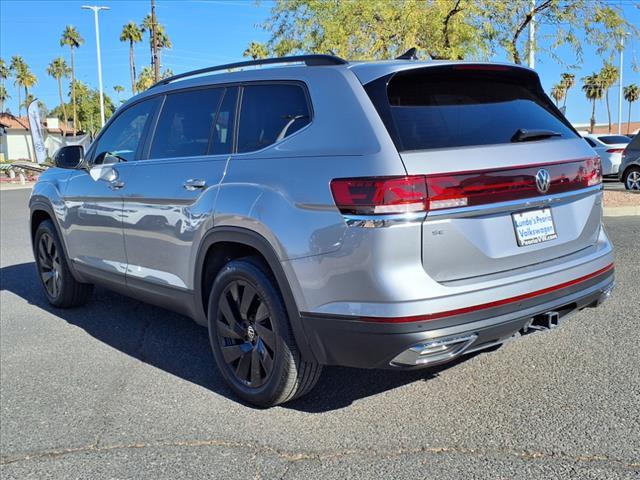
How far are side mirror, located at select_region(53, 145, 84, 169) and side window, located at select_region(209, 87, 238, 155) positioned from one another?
206 cm

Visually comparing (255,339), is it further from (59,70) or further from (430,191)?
(59,70)

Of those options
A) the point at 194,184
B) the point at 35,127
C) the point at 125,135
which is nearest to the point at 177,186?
the point at 194,184

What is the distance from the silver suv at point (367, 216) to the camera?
2.86 m

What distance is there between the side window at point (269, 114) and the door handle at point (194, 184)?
1.07ft

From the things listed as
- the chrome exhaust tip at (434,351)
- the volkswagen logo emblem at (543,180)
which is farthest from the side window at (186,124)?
the volkswagen logo emblem at (543,180)

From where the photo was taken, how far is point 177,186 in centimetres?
404

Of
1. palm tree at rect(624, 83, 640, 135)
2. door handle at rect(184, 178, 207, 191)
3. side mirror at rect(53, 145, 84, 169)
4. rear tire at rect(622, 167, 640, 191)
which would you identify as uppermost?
palm tree at rect(624, 83, 640, 135)

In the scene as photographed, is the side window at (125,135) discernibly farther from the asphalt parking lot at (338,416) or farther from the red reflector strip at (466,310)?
the red reflector strip at (466,310)

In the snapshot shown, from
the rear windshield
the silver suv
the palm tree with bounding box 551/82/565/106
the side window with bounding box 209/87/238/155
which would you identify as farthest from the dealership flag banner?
the palm tree with bounding box 551/82/565/106

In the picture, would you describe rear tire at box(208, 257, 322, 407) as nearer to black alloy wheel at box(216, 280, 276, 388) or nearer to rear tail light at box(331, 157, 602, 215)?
black alloy wheel at box(216, 280, 276, 388)

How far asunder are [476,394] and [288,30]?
13293mm

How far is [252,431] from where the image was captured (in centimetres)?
340

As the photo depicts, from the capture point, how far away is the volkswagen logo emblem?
319cm

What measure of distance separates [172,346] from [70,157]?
1.99 metres
